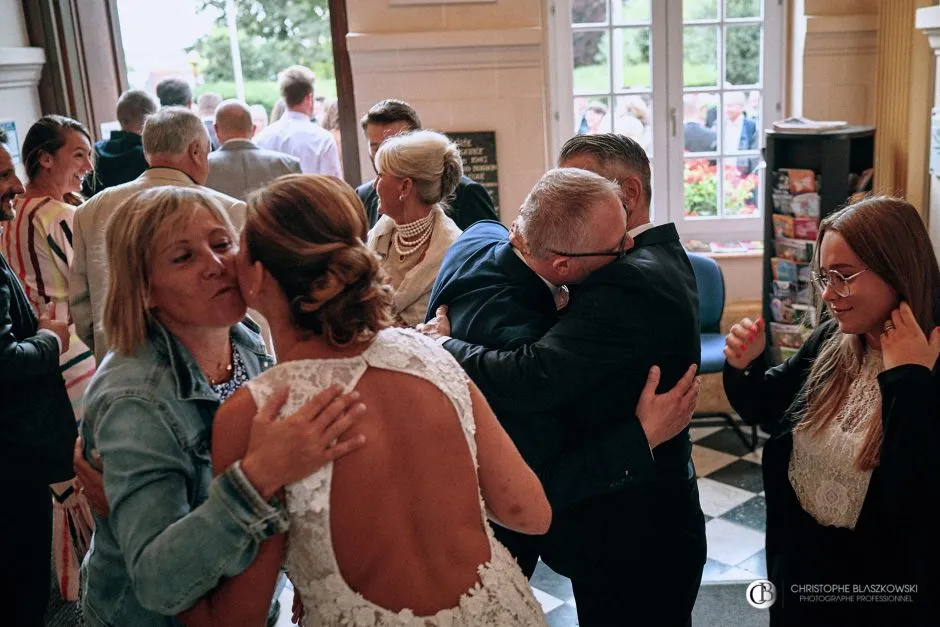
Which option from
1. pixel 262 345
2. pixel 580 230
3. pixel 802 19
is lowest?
pixel 262 345

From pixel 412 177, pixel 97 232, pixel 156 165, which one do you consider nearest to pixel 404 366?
pixel 412 177

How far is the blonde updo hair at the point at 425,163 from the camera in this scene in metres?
3.06

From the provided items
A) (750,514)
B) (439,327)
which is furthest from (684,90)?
(439,327)

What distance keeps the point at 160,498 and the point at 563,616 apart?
2460mm

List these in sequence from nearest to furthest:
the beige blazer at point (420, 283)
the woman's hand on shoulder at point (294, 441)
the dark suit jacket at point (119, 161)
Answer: the woman's hand on shoulder at point (294, 441) < the beige blazer at point (420, 283) < the dark suit jacket at point (119, 161)

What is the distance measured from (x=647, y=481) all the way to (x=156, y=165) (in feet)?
7.95

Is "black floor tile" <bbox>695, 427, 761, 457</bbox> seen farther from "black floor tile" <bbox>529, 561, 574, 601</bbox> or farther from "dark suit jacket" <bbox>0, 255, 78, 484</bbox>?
"dark suit jacket" <bbox>0, 255, 78, 484</bbox>

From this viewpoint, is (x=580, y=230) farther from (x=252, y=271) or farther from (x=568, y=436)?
(x=252, y=271)

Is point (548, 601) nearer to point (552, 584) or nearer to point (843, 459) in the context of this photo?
point (552, 584)

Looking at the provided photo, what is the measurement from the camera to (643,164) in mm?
2377

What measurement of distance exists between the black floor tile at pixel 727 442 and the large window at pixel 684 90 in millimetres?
1326

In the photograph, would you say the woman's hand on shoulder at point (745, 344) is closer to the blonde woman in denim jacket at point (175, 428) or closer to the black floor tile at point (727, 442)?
the blonde woman in denim jacket at point (175, 428)

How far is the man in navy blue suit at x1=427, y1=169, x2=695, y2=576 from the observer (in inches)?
78.9

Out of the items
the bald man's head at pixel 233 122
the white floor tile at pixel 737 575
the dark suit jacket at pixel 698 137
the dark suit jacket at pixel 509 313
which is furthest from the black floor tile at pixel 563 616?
the dark suit jacket at pixel 698 137
